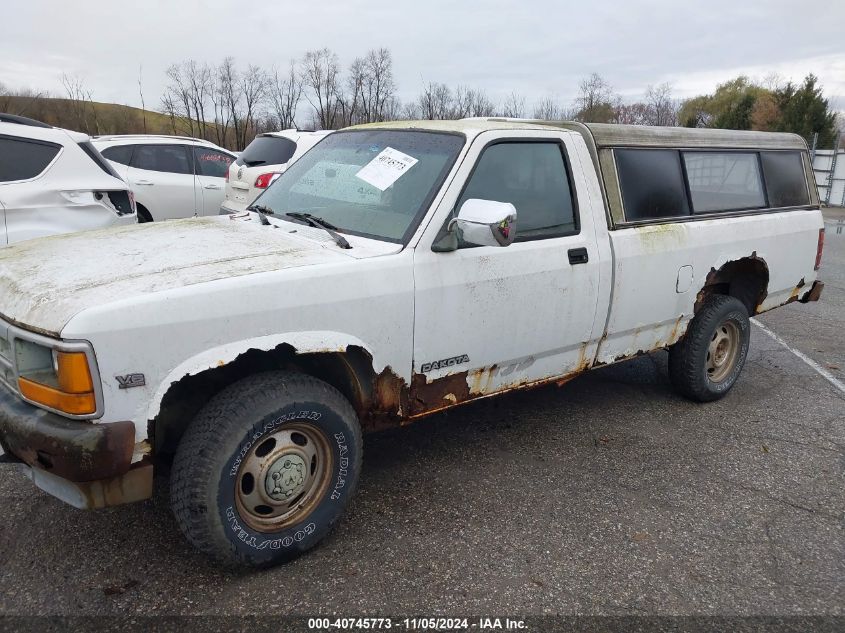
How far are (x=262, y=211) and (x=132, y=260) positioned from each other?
3.55 ft

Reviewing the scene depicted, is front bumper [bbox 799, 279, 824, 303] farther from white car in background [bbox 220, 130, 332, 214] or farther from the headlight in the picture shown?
white car in background [bbox 220, 130, 332, 214]

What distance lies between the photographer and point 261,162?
902 centimetres

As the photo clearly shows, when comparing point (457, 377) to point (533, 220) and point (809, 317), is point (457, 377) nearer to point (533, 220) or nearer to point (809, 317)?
point (533, 220)

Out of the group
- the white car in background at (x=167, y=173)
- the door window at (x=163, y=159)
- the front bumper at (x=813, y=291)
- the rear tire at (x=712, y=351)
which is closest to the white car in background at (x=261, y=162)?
the white car in background at (x=167, y=173)

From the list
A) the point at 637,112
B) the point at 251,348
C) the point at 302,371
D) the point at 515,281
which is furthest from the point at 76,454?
the point at 637,112

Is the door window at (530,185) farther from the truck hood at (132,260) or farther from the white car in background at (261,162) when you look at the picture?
the white car in background at (261,162)

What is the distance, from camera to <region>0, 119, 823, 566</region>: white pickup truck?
2.44 metres

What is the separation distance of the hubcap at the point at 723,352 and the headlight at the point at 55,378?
13.7 ft

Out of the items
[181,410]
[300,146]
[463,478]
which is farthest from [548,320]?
[300,146]

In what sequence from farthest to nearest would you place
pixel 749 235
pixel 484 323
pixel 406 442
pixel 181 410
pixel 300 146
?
pixel 300 146 → pixel 749 235 → pixel 406 442 → pixel 484 323 → pixel 181 410

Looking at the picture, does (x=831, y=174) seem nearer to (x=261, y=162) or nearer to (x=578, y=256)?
(x=261, y=162)

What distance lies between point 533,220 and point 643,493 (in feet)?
5.24

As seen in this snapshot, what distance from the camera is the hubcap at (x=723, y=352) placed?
4953 mm

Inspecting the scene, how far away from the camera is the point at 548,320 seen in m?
3.64
